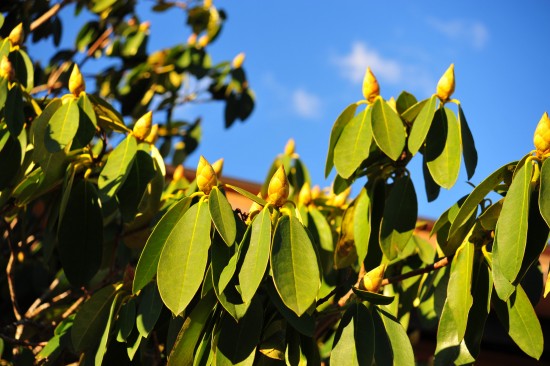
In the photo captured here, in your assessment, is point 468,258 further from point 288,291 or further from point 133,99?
point 133,99

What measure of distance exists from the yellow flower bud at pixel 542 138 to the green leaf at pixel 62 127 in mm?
1035

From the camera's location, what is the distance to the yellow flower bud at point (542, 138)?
1.51 meters

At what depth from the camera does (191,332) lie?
1582 millimetres

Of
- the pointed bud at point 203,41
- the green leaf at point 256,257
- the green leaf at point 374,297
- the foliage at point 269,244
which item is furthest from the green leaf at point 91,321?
the pointed bud at point 203,41

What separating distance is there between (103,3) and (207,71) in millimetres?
552

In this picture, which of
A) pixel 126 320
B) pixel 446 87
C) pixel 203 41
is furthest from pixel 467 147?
pixel 203 41

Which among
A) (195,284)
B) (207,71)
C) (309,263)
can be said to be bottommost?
(207,71)

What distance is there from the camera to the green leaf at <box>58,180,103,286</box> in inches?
75.4

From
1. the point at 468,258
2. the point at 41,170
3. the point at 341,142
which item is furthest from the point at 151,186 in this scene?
the point at 468,258

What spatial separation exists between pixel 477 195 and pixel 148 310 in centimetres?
71

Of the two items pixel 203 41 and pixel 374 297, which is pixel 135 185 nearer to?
pixel 374 297

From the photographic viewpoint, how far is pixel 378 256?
1.98 metres

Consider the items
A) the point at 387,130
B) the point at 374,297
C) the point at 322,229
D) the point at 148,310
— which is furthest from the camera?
the point at 322,229

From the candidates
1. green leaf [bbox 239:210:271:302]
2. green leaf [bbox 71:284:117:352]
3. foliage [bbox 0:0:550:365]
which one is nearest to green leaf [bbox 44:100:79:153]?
foliage [bbox 0:0:550:365]
